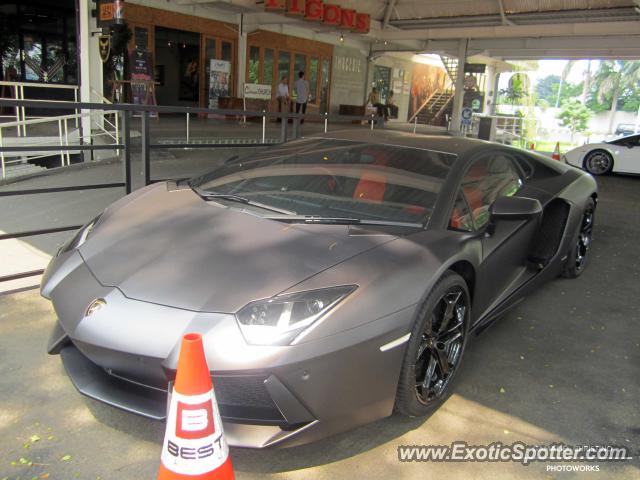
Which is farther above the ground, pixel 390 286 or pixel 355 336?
pixel 390 286

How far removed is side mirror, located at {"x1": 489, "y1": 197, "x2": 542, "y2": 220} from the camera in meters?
2.92

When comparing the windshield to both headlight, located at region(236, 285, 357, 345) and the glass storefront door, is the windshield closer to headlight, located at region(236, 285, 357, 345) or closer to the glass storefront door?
headlight, located at region(236, 285, 357, 345)

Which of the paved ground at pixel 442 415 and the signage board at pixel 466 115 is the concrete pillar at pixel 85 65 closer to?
the paved ground at pixel 442 415

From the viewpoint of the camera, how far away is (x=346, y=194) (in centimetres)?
300

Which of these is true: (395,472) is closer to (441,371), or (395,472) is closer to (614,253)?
(441,371)

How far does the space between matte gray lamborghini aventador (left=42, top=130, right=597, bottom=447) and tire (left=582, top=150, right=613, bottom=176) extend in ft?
33.6

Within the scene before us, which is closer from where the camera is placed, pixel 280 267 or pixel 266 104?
pixel 280 267

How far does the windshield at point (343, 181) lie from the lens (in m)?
2.86

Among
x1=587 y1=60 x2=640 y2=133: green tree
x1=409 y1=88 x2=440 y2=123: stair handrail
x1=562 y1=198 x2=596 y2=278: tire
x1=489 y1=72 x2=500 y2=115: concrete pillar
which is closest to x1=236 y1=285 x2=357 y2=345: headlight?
x1=562 y1=198 x2=596 y2=278: tire

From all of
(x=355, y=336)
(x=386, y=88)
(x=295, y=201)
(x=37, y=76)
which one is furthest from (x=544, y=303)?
(x=386, y=88)

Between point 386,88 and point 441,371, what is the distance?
27415 mm

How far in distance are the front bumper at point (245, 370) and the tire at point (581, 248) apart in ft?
9.50

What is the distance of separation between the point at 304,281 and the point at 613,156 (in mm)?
12240

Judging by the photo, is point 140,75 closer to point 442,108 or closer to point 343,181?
point 343,181
